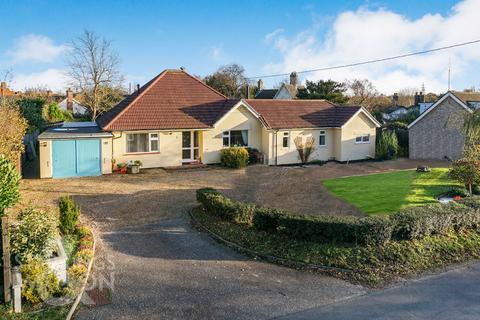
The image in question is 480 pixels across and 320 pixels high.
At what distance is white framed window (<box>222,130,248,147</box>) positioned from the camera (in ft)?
98.8

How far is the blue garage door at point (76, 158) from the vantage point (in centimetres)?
2402

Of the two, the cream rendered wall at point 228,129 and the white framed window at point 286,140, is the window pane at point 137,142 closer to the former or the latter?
the cream rendered wall at point 228,129

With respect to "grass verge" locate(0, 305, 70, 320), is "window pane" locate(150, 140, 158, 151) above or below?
above

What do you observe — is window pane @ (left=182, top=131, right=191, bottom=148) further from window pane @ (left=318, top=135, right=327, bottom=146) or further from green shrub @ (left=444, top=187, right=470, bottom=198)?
green shrub @ (left=444, top=187, right=470, bottom=198)

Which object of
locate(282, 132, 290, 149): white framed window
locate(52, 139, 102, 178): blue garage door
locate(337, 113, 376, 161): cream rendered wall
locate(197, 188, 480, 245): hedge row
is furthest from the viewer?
locate(337, 113, 376, 161): cream rendered wall

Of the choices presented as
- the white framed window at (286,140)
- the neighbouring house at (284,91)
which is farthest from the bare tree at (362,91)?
the white framed window at (286,140)

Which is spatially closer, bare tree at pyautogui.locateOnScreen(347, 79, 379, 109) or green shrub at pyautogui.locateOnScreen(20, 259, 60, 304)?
green shrub at pyautogui.locateOnScreen(20, 259, 60, 304)

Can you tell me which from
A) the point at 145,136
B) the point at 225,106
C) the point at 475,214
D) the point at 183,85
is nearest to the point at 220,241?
the point at 475,214

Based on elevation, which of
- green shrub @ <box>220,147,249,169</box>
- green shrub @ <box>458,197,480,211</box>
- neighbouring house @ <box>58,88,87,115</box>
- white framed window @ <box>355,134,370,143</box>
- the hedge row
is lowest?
the hedge row

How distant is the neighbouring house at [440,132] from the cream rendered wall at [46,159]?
2748 centimetres

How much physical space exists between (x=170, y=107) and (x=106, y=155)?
5.99 meters

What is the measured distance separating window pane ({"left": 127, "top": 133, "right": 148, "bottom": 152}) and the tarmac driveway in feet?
46.0

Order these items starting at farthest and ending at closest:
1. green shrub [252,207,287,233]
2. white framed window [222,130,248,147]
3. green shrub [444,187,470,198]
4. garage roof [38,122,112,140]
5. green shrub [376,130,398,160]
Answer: green shrub [376,130,398,160]
white framed window [222,130,248,147]
garage roof [38,122,112,140]
green shrub [444,187,470,198]
green shrub [252,207,287,233]

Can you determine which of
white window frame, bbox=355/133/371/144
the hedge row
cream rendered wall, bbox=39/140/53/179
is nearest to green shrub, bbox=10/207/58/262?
the hedge row
